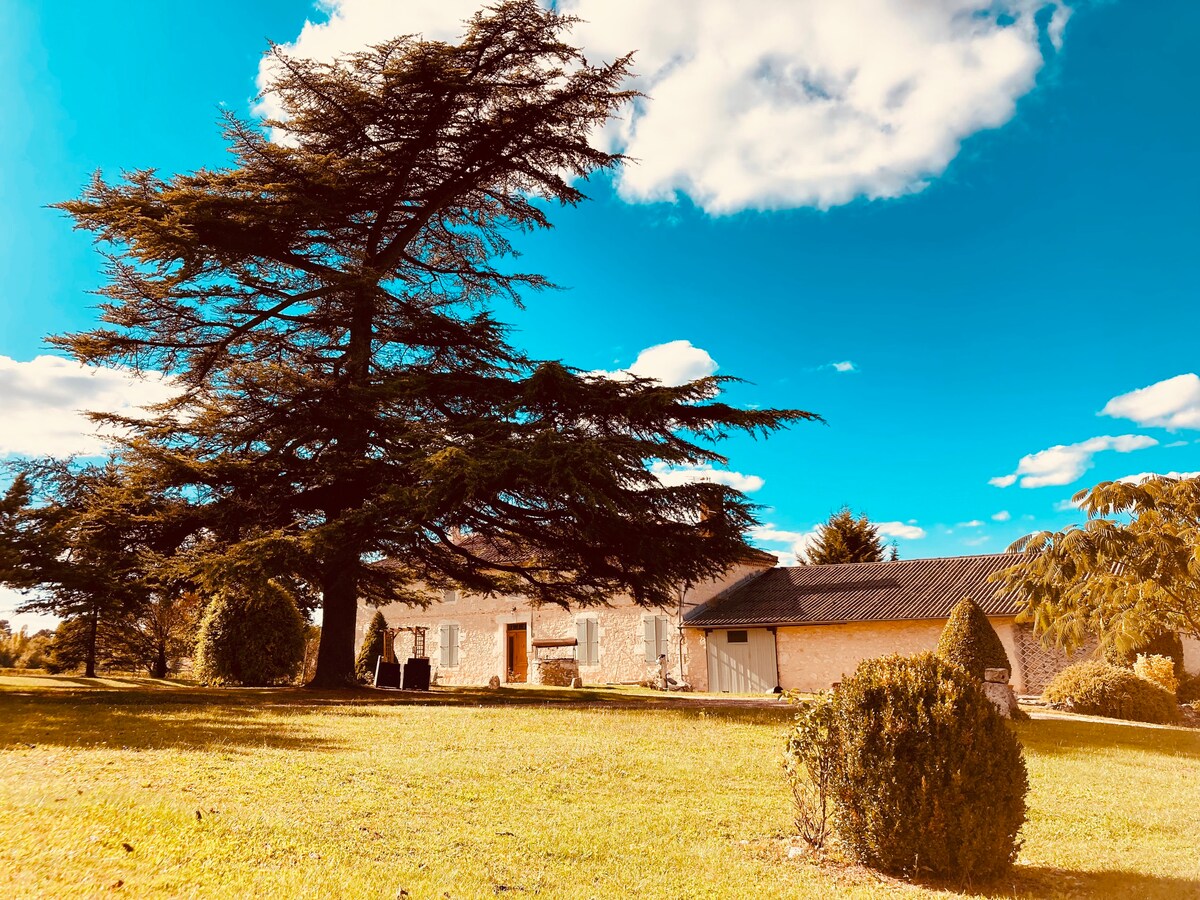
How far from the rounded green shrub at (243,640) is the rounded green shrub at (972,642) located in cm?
1391

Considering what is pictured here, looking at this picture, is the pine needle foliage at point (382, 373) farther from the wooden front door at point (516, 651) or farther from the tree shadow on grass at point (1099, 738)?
the wooden front door at point (516, 651)

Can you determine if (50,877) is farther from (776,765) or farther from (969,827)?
(776,765)

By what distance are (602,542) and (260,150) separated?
1049 cm

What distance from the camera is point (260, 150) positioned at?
16.6 m

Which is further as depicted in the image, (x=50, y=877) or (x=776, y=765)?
(x=776, y=765)

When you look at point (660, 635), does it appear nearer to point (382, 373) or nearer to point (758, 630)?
point (758, 630)

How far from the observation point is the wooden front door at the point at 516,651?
31141 millimetres

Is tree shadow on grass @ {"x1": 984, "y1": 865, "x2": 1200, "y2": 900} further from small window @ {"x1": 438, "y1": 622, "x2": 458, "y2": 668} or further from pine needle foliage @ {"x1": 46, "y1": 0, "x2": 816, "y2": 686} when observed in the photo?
small window @ {"x1": 438, "y1": 622, "x2": 458, "y2": 668}

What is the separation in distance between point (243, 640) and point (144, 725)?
838cm

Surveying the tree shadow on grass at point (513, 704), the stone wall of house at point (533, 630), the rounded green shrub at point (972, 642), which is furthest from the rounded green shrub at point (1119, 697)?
the stone wall of house at point (533, 630)

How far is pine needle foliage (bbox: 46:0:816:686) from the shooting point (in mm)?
15000

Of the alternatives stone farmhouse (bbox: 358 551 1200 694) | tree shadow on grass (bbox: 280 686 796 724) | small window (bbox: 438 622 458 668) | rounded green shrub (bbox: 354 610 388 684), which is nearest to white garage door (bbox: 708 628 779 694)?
stone farmhouse (bbox: 358 551 1200 694)

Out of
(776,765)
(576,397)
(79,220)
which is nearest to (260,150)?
(79,220)

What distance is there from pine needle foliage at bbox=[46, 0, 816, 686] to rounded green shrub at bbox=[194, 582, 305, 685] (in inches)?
80.3
